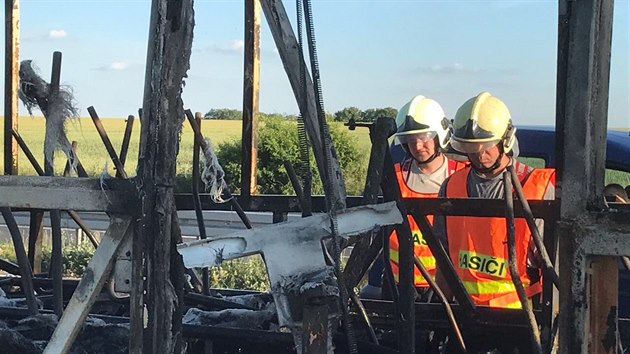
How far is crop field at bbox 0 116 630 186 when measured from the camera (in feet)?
11.4

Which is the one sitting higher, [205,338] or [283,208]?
[283,208]

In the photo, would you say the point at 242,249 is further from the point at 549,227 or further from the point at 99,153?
the point at 99,153

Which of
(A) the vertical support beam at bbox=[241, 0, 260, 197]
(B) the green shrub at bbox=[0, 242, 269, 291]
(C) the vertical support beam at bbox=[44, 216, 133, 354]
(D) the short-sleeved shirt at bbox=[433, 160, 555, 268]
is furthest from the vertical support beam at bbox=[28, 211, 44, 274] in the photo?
(B) the green shrub at bbox=[0, 242, 269, 291]

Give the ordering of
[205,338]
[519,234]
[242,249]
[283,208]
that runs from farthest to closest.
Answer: [283,208], [519,234], [205,338], [242,249]

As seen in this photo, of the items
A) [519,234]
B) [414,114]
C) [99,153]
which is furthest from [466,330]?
[99,153]

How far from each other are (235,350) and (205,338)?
0.44 feet

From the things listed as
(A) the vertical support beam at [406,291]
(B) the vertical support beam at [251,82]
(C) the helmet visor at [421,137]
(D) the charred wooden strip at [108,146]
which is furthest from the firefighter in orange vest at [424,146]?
(A) the vertical support beam at [406,291]

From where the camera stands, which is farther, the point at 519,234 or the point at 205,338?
the point at 519,234

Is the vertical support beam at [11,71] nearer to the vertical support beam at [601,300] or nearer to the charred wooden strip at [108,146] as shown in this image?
the charred wooden strip at [108,146]

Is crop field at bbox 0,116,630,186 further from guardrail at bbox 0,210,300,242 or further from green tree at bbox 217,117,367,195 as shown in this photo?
guardrail at bbox 0,210,300,242

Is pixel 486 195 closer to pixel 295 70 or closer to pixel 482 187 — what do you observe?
pixel 482 187

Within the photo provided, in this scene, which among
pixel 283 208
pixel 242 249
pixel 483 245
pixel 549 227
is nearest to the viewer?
pixel 242 249

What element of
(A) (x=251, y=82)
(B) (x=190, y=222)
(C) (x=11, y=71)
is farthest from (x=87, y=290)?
(B) (x=190, y=222)

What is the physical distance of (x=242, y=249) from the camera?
7.55 ft
